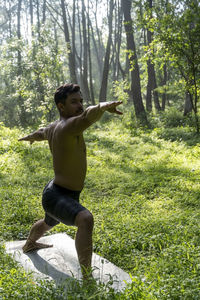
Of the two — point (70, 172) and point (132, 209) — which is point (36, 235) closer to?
point (70, 172)

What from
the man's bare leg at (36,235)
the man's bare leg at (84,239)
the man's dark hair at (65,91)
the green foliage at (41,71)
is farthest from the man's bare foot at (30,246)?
the green foliage at (41,71)

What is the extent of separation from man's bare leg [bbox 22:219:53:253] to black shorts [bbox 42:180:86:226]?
49 centimetres

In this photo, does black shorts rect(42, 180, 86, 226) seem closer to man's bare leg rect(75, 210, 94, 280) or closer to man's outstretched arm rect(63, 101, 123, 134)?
man's bare leg rect(75, 210, 94, 280)

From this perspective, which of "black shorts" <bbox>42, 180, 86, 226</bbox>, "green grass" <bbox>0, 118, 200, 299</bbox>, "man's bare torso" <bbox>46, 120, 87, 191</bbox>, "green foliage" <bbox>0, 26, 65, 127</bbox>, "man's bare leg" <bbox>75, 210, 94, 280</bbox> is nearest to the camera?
"green grass" <bbox>0, 118, 200, 299</bbox>

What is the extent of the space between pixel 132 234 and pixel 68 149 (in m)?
1.76

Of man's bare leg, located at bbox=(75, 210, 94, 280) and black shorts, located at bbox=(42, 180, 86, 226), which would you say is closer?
man's bare leg, located at bbox=(75, 210, 94, 280)

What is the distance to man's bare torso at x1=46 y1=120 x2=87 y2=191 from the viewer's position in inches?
118

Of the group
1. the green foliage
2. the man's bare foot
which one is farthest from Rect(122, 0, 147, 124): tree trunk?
the man's bare foot

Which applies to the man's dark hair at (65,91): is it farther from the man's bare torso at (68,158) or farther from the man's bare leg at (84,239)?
the man's bare leg at (84,239)

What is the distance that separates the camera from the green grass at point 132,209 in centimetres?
263

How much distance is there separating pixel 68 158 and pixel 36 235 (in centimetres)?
116

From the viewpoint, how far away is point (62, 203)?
2971 mm

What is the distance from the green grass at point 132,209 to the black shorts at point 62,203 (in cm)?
58

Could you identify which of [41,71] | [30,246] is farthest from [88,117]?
[41,71]
